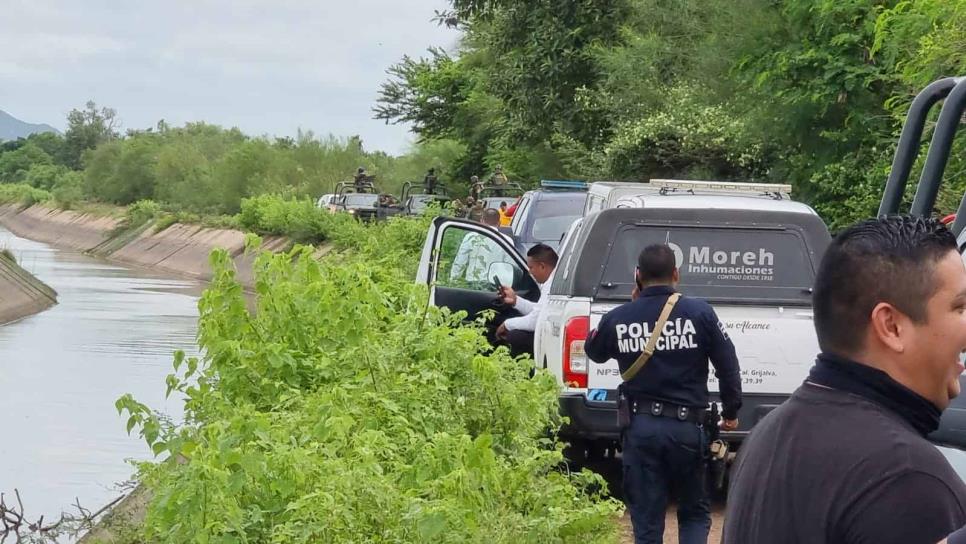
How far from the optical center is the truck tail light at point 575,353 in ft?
29.7

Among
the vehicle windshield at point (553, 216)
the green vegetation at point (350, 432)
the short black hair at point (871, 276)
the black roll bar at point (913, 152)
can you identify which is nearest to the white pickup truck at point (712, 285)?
the green vegetation at point (350, 432)

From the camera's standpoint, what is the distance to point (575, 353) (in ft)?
29.8

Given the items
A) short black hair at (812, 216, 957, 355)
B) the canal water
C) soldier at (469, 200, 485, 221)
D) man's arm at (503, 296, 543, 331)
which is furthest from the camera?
soldier at (469, 200, 485, 221)

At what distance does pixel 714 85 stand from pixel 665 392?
2061 centimetres

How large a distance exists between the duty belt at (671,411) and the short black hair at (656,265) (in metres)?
0.57

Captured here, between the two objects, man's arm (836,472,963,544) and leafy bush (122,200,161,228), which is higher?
man's arm (836,472,963,544)

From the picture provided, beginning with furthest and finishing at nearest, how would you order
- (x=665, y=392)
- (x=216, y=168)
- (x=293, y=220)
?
1. (x=216, y=168)
2. (x=293, y=220)
3. (x=665, y=392)

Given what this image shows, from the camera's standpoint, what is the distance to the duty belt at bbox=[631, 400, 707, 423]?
22.7ft

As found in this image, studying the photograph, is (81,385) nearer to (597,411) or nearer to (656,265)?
(597,411)

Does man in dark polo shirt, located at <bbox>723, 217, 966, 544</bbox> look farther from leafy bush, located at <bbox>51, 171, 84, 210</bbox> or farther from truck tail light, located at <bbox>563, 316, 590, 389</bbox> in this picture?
leafy bush, located at <bbox>51, 171, 84, 210</bbox>

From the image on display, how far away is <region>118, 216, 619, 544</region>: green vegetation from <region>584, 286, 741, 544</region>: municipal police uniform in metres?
0.36

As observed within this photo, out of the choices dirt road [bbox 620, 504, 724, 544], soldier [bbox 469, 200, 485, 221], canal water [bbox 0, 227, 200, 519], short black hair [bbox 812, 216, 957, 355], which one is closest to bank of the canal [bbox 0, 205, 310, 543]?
canal water [bbox 0, 227, 200, 519]

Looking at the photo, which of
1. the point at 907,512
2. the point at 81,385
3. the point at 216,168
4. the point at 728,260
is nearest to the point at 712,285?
the point at 728,260

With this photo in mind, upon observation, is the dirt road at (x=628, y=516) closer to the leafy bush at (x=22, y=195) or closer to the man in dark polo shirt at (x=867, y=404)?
the man in dark polo shirt at (x=867, y=404)
